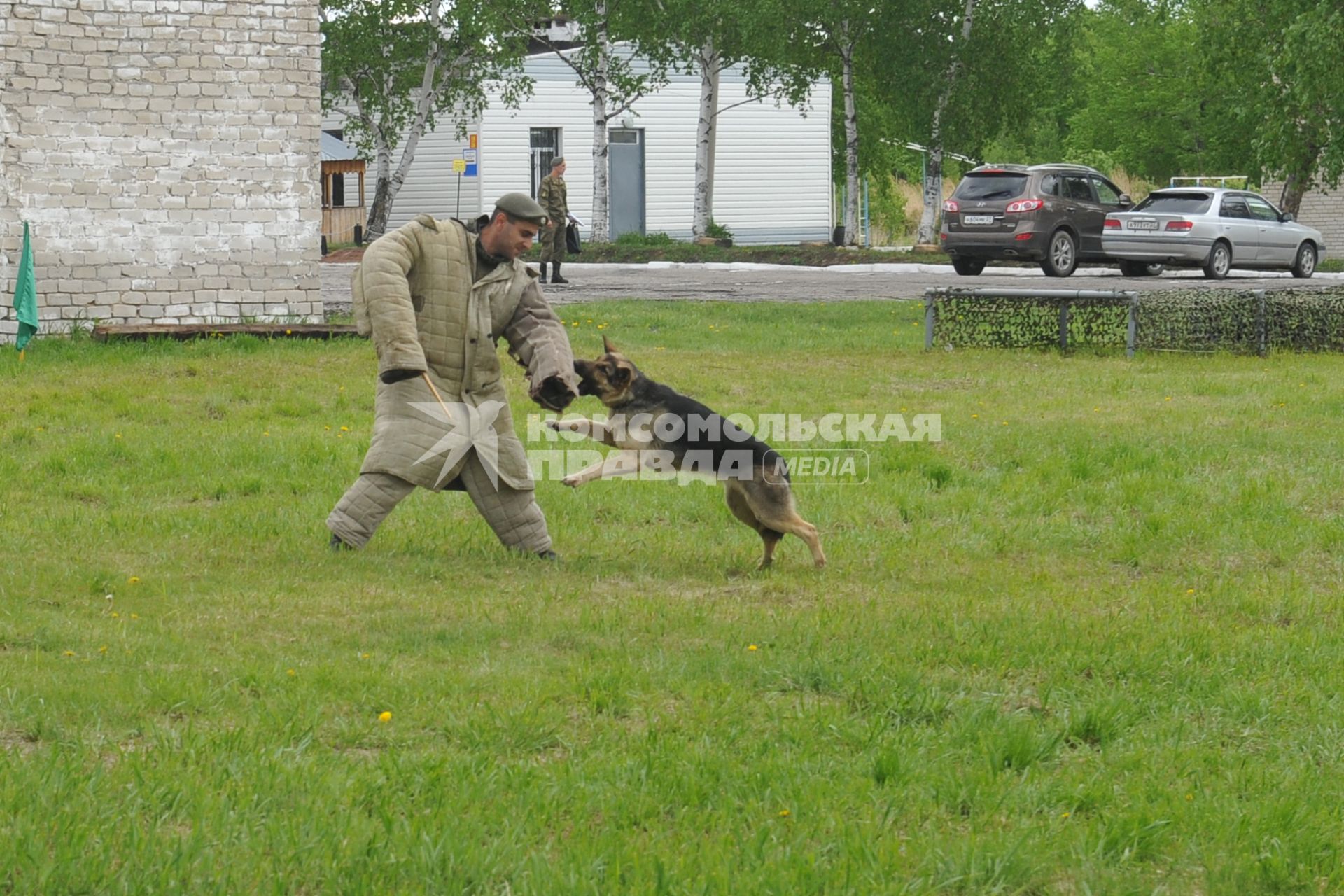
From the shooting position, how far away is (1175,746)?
16.2 ft

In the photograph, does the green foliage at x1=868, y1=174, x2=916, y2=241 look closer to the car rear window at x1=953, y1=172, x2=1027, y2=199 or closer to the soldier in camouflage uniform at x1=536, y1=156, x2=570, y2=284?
the car rear window at x1=953, y1=172, x2=1027, y2=199

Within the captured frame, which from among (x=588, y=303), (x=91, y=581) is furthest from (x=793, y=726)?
(x=588, y=303)

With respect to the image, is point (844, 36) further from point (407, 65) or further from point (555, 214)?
point (555, 214)

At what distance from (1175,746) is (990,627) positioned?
4.83 ft

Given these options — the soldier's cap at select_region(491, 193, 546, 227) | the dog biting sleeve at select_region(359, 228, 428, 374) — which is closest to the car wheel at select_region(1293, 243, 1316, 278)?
the soldier's cap at select_region(491, 193, 546, 227)

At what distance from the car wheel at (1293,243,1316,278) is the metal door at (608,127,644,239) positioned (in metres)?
18.7

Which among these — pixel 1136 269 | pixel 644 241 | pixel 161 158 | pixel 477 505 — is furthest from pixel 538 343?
pixel 644 241

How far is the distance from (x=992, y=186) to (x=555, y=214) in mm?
8142

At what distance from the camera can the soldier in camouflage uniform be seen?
22.2 metres

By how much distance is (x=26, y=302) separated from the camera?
1600cm

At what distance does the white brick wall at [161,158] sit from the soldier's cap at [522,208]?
10.6 metres

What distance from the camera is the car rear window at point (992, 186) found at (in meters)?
26.3

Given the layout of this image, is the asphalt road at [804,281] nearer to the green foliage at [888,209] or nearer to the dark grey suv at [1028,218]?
the dark grey suv at [1028,218]

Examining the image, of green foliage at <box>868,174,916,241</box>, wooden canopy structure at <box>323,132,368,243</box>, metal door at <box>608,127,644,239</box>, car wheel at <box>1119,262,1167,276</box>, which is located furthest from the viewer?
green foliage at <box>868,174,916,241</box>
